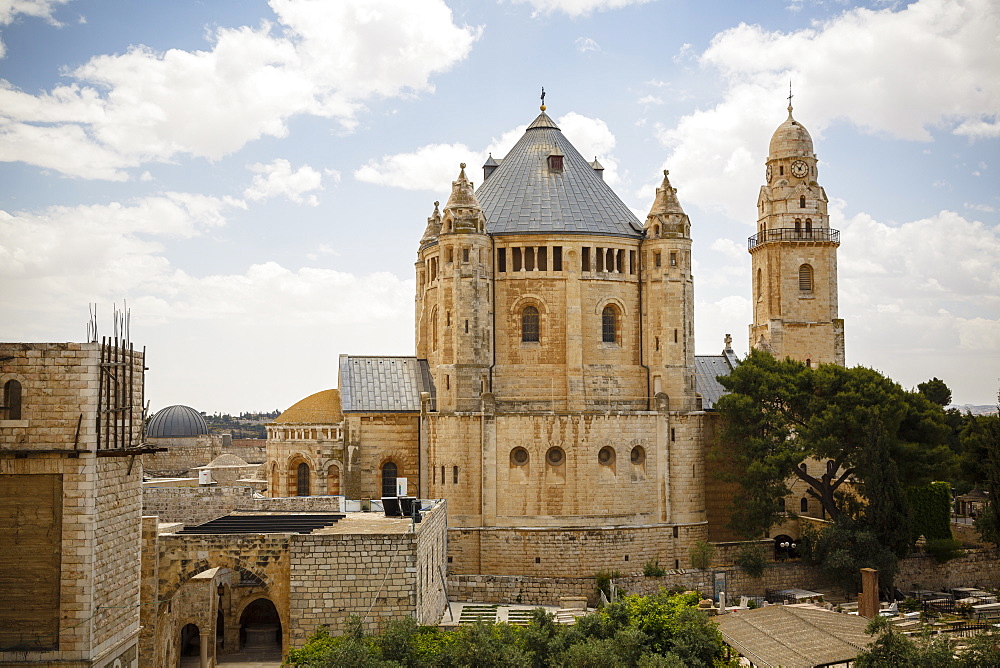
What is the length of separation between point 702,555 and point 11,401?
31.2 meters

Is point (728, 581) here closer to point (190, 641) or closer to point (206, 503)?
point (206, 503)

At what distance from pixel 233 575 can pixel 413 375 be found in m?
13.9

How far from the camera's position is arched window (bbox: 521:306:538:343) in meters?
46.8

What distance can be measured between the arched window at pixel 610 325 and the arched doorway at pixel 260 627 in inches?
780

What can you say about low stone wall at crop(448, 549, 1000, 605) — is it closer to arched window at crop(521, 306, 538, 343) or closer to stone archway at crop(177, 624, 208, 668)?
stone archway at crop(177, 624, 208, 668)

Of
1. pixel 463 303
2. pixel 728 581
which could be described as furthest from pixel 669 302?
pixel 728 581

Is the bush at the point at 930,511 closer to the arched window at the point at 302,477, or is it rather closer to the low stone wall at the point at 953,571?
the low stone wall at the point at 953,571

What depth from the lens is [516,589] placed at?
41312 millimetres

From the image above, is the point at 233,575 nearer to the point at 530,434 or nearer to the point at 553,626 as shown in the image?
the point at 530,434

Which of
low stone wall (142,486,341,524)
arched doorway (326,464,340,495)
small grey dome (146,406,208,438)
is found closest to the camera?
low stone wall (142,486,341,524)

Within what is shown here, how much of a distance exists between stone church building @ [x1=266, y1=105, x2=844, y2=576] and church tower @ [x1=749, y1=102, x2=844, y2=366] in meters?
10.7

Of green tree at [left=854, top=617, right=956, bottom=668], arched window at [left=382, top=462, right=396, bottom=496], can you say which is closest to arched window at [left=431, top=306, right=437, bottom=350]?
arched window at [left=382, top=462, right=396, bottom=496]

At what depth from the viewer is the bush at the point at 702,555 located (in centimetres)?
4372

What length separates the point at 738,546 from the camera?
4503cm
